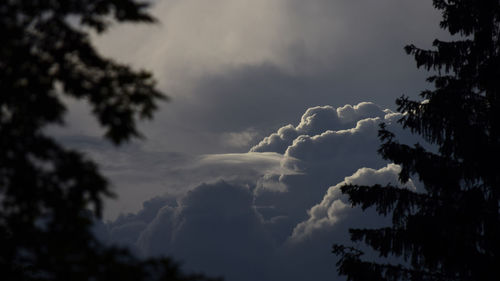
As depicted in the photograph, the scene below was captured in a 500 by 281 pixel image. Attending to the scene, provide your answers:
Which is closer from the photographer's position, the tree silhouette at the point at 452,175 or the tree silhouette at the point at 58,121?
the tree silhouette at the point at 58,121

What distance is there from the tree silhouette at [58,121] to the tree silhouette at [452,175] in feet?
25.8

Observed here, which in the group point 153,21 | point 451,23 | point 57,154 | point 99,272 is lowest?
point 99,272

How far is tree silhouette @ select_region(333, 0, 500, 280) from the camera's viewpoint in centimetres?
1152

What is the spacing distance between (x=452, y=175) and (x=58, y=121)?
10266 millimetres

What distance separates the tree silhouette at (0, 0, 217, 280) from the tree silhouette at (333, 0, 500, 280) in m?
7.86

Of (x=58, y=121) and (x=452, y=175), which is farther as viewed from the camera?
(x=452, y=175)

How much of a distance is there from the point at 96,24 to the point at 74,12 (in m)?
0.30

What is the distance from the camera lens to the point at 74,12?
18.8 ft

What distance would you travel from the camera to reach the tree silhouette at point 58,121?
5.25m

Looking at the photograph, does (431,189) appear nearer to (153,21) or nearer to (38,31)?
(153,21)

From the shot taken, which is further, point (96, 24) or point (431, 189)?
point (431, 189)

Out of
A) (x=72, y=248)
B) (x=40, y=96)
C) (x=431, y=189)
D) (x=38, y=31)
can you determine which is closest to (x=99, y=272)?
(x=72, y=248)

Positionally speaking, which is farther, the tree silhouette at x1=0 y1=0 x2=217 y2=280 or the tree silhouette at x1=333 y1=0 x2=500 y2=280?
the tree silhouette at x1=333 y1=0 x2=500 y2=280

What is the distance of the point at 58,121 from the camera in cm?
536
